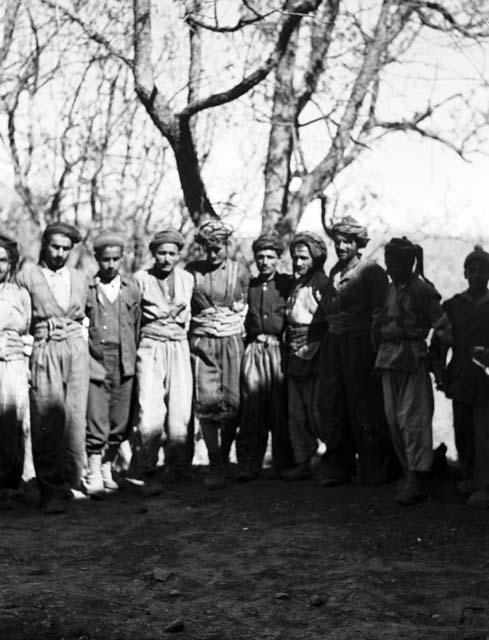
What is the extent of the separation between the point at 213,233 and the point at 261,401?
4.23 feet

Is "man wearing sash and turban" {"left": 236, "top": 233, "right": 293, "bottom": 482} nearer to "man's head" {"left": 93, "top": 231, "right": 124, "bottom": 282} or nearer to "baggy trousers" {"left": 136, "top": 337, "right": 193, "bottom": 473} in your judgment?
"baggy trousers" {"left": 136, "top": 337, "right": 193, "bottom": 473}

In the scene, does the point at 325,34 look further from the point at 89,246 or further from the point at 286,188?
the point at 89,246

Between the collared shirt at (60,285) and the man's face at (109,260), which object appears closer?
the collared shirt at (60,285)

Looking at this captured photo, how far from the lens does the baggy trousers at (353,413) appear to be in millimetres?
7012

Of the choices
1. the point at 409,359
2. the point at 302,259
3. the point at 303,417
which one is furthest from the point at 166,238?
the point at 409,359

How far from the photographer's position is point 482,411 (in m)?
6.41

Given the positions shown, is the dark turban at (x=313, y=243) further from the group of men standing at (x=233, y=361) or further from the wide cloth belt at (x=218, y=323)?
the wide cloth belt at (x=218, y=323)

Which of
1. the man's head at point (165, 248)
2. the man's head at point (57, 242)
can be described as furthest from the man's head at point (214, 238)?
the man's head at point (57, 242)

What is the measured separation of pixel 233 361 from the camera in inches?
296

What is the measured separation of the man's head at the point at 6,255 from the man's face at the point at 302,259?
6.46ft

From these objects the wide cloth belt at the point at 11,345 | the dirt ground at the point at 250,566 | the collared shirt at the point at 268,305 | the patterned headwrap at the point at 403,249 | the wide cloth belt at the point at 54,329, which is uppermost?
the patterned headwrap at the point at 403,249

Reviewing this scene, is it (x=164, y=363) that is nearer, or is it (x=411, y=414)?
(x=411, y=414)

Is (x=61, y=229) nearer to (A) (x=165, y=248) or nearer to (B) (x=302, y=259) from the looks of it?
(A) (x=165, y=248)

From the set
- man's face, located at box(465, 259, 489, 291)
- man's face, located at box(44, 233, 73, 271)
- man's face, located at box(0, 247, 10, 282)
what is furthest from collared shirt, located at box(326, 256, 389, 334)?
man's face, located at box(0, 247, 10, 282)
